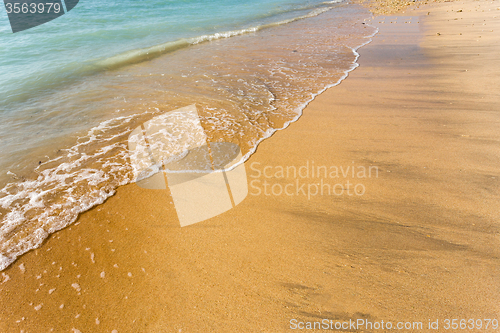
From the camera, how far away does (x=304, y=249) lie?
8.48ft

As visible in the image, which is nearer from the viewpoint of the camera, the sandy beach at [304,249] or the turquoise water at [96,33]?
the sandy beach at [304,249]

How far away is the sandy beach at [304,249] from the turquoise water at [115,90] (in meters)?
0.58

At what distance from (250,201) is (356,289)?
1.48 meters

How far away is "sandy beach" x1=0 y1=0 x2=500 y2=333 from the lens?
212 cm

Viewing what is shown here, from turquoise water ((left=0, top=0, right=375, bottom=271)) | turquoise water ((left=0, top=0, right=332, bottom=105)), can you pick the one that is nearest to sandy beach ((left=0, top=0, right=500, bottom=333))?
turquoise water ((left=0, top=0, right=375, bottom=271))

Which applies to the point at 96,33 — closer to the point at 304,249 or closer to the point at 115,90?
the point at 115,90

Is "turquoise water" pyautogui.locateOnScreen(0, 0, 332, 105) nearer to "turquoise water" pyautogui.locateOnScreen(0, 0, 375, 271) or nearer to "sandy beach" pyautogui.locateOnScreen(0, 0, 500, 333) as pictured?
"turquoise water" pyautogui.locateOnScreen(0, 0, 375, 271)

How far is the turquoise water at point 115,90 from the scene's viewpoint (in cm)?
347

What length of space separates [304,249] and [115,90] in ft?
20.8

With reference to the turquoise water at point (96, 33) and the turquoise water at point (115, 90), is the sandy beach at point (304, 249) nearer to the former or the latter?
the turquoise water at point (115, 90)

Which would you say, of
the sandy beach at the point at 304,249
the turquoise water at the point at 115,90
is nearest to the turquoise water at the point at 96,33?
the turquoise water at the point at 115,90

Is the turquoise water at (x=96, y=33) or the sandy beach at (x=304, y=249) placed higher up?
the turquoise water at (x=96, y=33)

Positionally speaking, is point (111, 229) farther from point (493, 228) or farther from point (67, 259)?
point (493, 228)

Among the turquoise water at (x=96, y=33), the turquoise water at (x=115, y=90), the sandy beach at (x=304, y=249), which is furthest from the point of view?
the turquoise water at (x=96, y=33)
